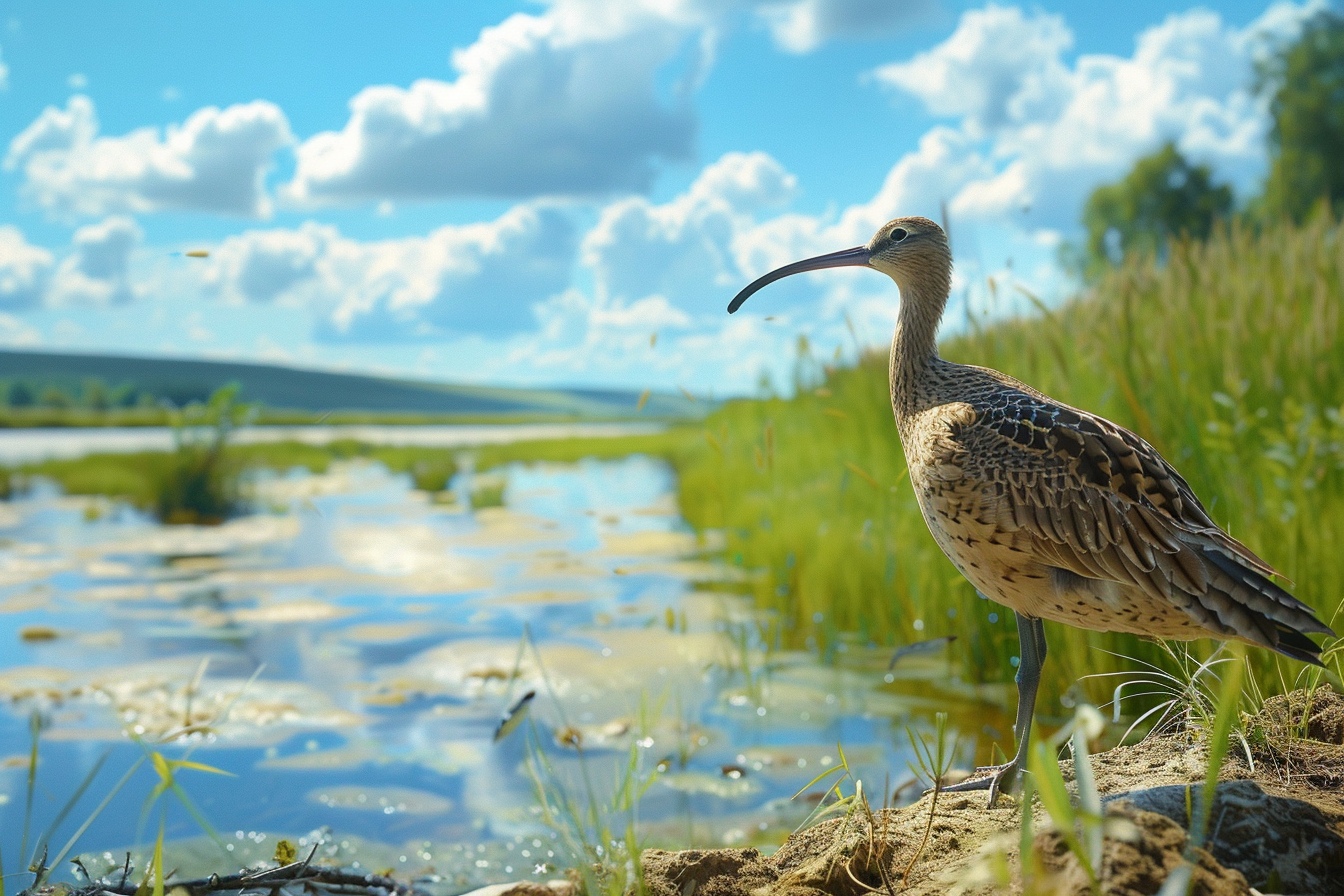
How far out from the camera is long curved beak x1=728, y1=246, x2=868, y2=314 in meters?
3.40

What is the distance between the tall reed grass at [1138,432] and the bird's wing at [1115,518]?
0.76 m

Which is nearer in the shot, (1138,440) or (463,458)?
(1138,440)

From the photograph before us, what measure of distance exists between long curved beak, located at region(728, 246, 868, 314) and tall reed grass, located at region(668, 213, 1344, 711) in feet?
2.74

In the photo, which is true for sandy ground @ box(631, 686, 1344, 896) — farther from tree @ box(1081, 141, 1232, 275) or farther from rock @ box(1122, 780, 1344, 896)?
tree @ box(1081, 141, 1232, 275)

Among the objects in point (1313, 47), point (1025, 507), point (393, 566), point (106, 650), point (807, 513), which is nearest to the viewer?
point (1025, 507)

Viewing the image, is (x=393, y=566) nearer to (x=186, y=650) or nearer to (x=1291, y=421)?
(x=186, y=650)

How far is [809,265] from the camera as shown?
3.60 meters

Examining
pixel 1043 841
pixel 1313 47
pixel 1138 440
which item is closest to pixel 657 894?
pixel 1043 841

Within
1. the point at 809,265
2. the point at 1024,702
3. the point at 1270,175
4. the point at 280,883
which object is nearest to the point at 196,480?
the point at 809,265

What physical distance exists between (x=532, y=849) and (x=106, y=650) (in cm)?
413

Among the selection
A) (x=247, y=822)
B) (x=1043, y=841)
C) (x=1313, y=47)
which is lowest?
(x=247, y=822)

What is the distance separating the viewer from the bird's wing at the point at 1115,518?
2395 mm

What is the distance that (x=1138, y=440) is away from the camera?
109 inches

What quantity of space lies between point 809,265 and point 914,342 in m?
0.62
